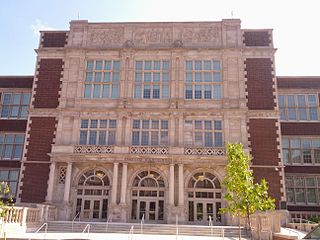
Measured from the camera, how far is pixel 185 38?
29188mm

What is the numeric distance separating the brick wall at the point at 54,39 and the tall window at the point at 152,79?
7.70m

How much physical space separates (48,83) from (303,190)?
24362 millimetres

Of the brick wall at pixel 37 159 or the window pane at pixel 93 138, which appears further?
the window pane at pixel 93 138

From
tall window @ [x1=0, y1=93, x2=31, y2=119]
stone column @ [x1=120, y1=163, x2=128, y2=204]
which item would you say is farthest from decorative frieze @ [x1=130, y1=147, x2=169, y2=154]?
tall window @ [x1=0, y1=93, x2=31, y2=119]

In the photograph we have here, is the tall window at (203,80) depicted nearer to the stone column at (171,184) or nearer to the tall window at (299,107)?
the tall window at (299,107)

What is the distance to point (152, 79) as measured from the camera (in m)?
28.2

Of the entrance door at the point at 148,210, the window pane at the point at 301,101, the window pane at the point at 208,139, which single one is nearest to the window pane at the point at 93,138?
the entrance door at the point at 148,210

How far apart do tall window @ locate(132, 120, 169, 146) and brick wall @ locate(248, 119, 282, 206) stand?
729 cm

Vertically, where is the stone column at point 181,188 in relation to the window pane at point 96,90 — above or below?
below

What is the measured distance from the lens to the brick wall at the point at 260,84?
2694 cm

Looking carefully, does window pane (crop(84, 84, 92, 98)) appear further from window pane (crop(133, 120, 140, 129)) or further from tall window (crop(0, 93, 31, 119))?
tall window (crop(0, 93, 31, 119))

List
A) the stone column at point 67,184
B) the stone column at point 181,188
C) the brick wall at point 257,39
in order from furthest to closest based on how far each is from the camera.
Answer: the brick wall at point 257,39 < the stone column at point 67,184 < the stone column at point 181,188

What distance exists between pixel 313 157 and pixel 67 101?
22140 millimetres

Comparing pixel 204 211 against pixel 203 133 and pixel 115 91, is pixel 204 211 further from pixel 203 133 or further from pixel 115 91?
pixel 115 91
